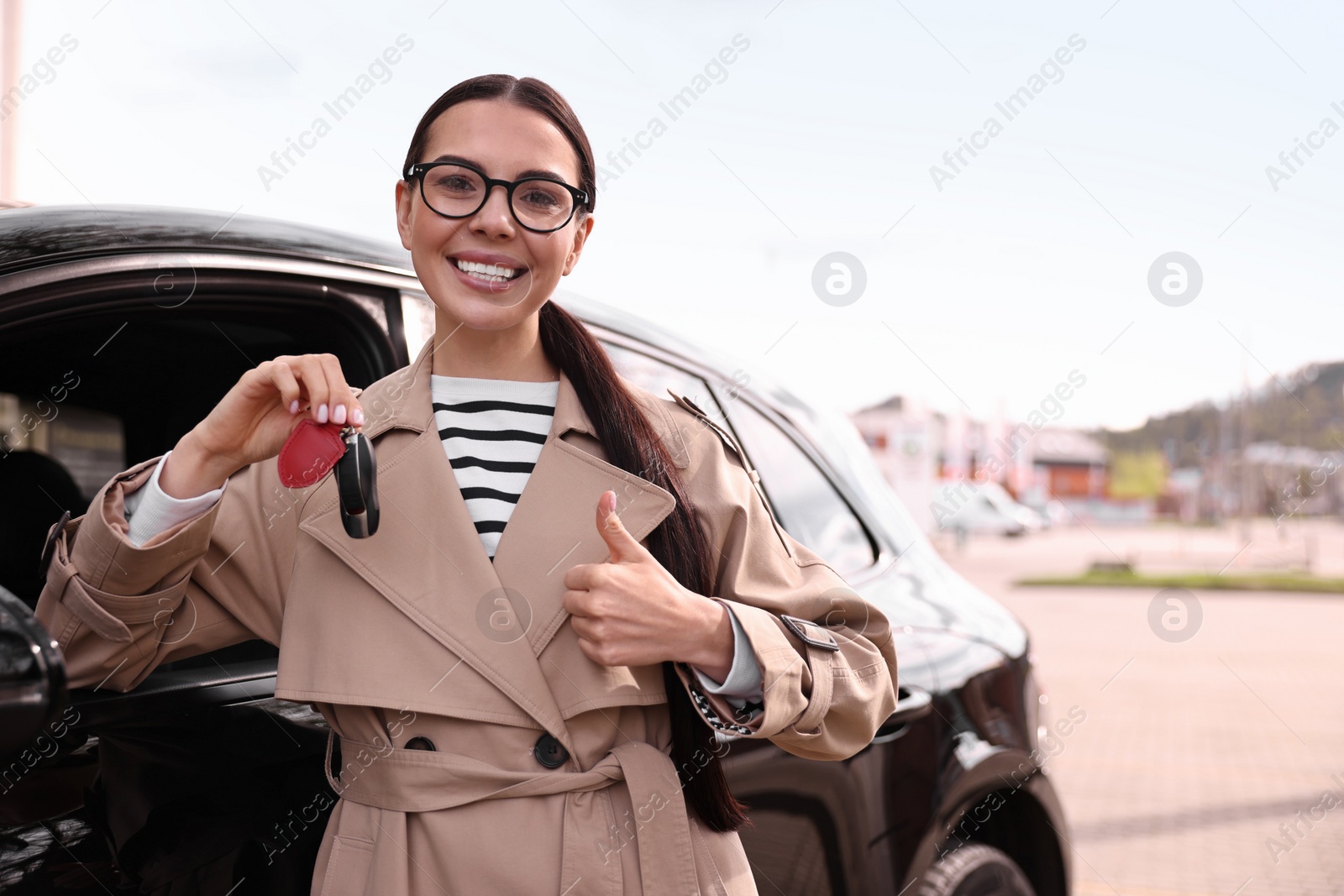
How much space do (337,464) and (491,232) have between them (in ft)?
1.27

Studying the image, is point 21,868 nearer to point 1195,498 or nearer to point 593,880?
point 593,880

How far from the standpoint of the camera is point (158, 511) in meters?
1.43

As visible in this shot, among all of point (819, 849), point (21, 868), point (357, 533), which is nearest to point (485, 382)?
point (357, 533)

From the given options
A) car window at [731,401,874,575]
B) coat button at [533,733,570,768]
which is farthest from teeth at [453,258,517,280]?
car window at [731,401,874,575]

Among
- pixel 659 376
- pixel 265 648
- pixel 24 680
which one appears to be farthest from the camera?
pixel 659 376

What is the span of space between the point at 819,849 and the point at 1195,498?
230 feet

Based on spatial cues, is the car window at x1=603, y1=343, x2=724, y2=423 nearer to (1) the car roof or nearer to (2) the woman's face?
(1) the car roof

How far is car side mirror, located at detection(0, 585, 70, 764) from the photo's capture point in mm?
998

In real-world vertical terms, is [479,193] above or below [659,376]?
above

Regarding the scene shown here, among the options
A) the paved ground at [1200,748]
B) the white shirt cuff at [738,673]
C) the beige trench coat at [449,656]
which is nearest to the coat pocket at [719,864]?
the beige trench coat at [449,656]

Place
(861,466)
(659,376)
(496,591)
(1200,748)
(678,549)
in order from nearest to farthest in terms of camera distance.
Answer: (496,591)
(678,549)
(659,376)
(861,466)
(1200,748)

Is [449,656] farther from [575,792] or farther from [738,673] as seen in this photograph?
[738,673]

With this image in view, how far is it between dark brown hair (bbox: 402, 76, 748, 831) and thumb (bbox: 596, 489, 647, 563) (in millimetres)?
130

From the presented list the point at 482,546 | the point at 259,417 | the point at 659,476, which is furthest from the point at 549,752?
the point at 259,417
